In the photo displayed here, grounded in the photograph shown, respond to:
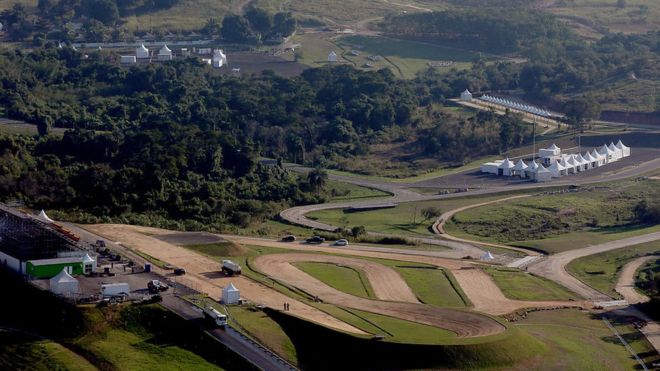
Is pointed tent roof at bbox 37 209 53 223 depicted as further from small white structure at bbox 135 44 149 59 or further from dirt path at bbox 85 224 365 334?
small white structure at bbox 135 44 149 59

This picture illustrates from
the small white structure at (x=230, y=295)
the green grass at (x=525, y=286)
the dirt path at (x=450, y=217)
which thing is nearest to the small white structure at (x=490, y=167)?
the dirt path at (x=450, y=217)

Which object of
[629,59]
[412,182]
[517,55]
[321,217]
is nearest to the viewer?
[321,217]

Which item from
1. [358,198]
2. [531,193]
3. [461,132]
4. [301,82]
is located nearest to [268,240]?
[358,198]

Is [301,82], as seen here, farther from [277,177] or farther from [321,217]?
[321,217]

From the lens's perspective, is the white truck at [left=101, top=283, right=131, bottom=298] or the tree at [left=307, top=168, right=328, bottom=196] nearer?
the white truck at [left=101, top=283, right=131, bottom=298]

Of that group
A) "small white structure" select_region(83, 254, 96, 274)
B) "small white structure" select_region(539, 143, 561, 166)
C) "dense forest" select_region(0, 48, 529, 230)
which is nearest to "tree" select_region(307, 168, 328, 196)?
"dense forest" select_region(0, 48, 529, 230)

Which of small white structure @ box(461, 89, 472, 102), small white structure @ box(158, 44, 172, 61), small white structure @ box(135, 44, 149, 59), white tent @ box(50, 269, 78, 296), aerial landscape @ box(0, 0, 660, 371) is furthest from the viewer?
small white structure @ box(135, 44, 149, 59)
